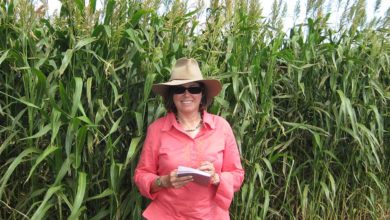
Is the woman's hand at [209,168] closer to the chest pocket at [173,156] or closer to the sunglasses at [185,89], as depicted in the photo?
the chest pocket at [173,156]

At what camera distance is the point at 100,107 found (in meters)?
2.83

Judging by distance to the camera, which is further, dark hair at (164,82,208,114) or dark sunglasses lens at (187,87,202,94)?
dark hair at (164,82,208,114)

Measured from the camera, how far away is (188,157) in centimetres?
252

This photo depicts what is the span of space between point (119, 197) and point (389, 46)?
2.90 meters

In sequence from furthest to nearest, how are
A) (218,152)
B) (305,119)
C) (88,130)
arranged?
(305,119) → (88,130) → (218,152)

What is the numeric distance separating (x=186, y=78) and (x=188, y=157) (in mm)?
441

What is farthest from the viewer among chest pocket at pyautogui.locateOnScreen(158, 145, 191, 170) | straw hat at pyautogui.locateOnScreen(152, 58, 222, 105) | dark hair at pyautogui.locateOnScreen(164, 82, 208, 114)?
dark hair at pyautogui.locateOnScreen(164, 82, 208, 114)

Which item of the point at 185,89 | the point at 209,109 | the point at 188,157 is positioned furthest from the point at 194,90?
the point at 209,109

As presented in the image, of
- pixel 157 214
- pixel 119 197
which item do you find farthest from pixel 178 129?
pixel 119 197

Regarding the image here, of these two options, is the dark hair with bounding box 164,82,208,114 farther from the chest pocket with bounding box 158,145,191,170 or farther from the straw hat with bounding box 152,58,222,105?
the chest pocket with bounding box 158,145,191,170

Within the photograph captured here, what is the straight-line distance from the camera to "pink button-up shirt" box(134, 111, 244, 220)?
252 cm

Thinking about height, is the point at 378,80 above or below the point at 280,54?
below

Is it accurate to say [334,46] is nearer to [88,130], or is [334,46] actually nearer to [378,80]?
[378,80]

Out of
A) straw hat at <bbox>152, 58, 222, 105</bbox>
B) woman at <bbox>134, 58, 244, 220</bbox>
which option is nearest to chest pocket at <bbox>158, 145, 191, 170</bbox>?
woman at <bbox>134, 58, 244, 220</bbox>
